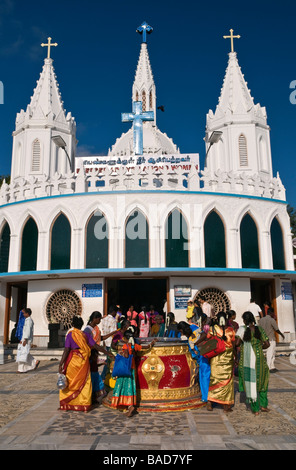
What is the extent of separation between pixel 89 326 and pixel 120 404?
1.58 m

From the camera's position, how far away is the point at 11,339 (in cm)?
1748

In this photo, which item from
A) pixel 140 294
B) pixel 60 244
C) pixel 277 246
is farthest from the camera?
pixel 140 294

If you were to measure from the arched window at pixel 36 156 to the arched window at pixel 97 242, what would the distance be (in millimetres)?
5481

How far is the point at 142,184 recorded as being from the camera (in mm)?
16688

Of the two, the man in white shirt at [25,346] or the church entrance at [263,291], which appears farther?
the church entrance at [263,291]

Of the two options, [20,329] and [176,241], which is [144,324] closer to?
[176,241]

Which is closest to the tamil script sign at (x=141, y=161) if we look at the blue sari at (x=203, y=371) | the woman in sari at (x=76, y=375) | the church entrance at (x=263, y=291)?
the church entrance at (x=263, y=291)

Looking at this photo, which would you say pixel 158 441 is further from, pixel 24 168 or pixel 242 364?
pixel 24 168

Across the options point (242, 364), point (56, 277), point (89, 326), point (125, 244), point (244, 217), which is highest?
point (244, 217)

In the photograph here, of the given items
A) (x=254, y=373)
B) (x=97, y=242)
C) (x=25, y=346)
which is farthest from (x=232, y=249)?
(x=254, y=373)

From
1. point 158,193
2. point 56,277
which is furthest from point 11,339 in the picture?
point 158,193

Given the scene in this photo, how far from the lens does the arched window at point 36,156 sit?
1958 cm

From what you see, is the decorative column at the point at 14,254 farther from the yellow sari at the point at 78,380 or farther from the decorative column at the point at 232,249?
the yellow sari at the point at 78,380

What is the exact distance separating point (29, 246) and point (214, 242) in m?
8.09
